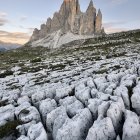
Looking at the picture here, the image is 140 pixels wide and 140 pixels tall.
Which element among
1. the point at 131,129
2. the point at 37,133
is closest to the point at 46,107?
the point at 37,133

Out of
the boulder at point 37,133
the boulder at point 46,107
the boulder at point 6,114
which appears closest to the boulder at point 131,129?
the boulder at point 37,133

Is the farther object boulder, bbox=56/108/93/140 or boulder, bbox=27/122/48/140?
boulder, bbox=27/122/48/140

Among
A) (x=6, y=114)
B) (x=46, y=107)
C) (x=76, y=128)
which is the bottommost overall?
(x=6, y=114)

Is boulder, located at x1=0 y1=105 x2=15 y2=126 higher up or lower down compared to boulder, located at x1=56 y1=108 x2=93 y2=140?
lower down

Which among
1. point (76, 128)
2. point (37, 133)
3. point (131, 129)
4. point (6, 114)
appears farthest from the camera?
point (6, 114)

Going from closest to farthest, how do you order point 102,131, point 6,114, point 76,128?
point 102,131, point 76,128, point 6,114

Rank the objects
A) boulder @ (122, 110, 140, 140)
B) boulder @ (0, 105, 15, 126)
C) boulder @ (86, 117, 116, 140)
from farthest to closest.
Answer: boulder @ (0, 105, 15, 126)
boulder @ (86, 117, 116, 140)
boulder @ (122, 110, 140, 140)

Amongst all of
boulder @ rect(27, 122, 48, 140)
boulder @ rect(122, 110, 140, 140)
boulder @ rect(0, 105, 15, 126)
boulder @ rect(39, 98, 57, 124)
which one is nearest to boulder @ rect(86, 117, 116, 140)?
boulder @ rect(122, 110, 140, 140)

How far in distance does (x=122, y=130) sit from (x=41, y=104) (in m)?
6.81

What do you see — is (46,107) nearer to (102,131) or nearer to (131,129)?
(102,131)

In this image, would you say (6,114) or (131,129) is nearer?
(131,129)

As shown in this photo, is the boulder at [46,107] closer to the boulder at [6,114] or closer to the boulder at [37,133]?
the boulder at [6,114]

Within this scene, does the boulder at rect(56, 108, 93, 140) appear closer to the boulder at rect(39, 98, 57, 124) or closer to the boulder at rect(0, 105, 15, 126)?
the boulder at rect(39, 98, 57, 124)

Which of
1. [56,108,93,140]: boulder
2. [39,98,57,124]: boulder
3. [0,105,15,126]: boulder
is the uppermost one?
[56,108,93,140]: boulder
